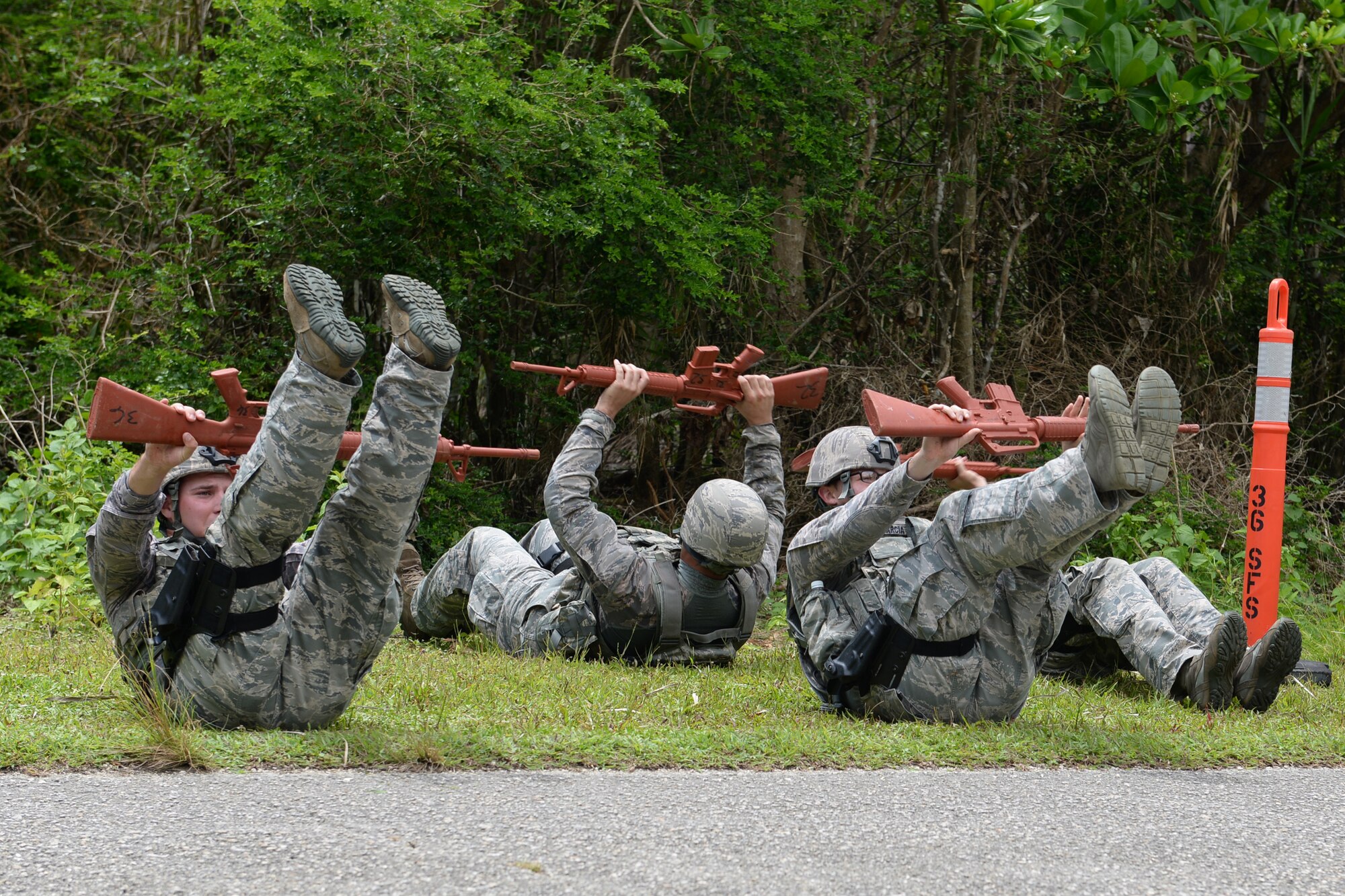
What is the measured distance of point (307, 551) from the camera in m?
3.83

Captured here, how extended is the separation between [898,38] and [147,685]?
8817 mm

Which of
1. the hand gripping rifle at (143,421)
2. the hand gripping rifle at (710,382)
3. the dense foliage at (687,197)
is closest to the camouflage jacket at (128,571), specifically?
the hand gripping rifle at (143,421)

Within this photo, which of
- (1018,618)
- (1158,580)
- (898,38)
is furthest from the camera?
(898,38)

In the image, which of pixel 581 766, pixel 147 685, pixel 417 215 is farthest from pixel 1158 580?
pixel 417 215

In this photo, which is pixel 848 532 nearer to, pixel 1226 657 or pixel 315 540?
pixel 1226 657

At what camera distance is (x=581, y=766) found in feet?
12.5

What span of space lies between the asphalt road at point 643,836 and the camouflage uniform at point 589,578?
2.02 meters

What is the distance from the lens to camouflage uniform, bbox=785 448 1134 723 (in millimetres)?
4129

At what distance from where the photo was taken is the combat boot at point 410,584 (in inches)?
280

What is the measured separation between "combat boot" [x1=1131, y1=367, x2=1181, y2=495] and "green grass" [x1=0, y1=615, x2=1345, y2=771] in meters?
1.04

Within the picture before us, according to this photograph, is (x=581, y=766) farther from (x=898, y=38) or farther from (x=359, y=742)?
(x=898, y=38)

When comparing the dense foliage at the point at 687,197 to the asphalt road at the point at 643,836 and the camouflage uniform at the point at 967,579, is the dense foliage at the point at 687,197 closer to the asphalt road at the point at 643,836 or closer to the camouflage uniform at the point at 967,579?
the camouflage uniform at the point at 967,579

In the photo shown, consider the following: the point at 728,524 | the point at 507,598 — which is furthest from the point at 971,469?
the point at 507,598

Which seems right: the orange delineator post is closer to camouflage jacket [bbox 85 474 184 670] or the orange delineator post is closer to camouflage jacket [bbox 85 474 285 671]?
camouflage jacket [bbox 85 474 285 671]
